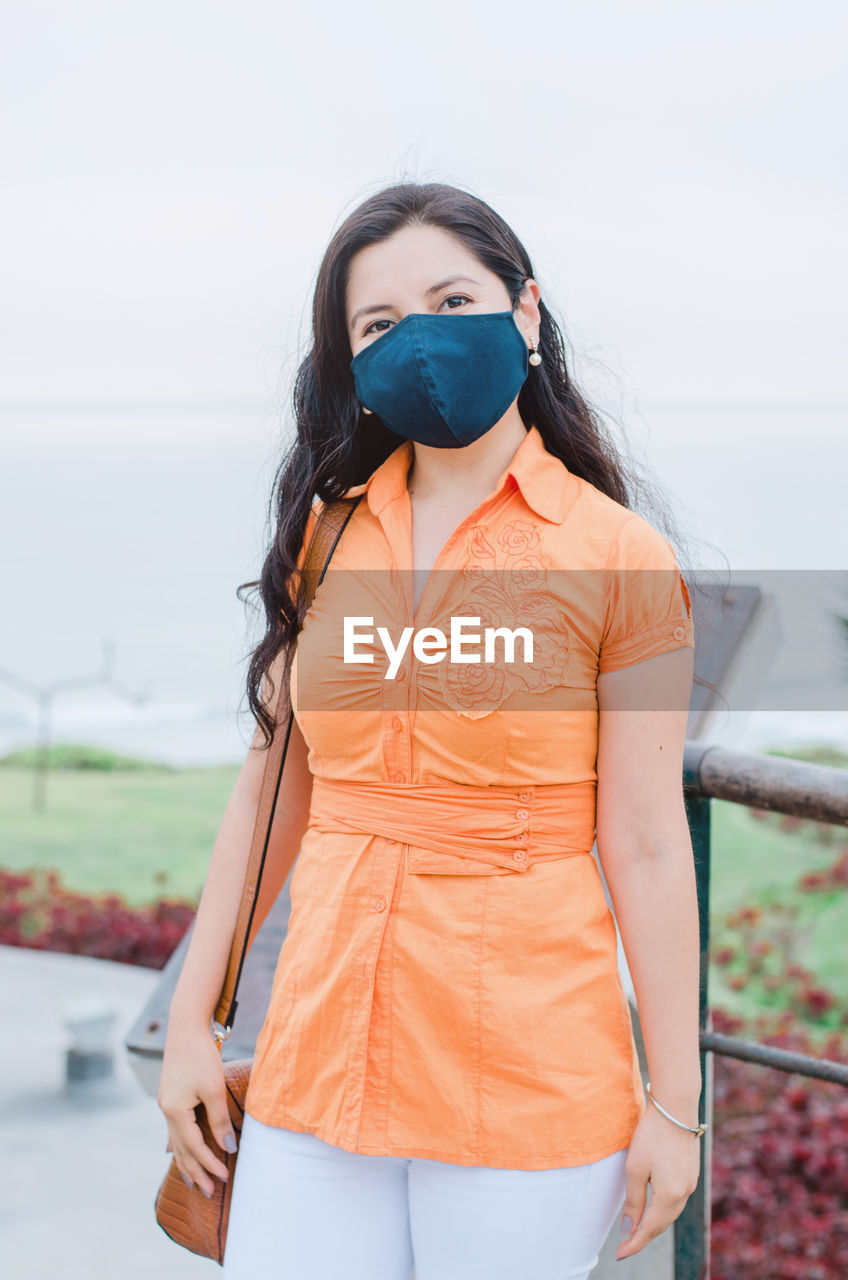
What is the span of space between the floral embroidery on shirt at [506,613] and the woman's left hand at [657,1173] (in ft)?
1.55

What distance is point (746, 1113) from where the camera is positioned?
164 inches

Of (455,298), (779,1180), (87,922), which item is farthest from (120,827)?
(455,298)

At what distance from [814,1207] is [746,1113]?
733 mm

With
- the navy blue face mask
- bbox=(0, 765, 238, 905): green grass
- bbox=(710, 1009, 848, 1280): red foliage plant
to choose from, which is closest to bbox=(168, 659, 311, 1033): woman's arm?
the navy blue face mask

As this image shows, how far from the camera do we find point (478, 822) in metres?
1.19

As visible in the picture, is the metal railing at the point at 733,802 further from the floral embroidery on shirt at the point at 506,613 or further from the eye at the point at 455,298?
the eye at the point at 455,298

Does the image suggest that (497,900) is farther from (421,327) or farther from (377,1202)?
(421,327)

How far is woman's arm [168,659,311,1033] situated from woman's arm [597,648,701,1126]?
0.43 meters

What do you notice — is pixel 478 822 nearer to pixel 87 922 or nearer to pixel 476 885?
pixel 476 885

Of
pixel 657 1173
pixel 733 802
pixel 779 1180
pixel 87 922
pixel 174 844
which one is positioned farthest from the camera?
pixel 174 844

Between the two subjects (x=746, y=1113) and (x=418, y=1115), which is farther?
(x=746, y=1113)

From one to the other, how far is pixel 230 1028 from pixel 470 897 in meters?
0.40

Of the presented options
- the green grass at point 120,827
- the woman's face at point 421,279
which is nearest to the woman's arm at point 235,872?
the woman's face at point 421,279

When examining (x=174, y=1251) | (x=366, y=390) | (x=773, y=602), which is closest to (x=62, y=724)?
(x=174, y=1251)
